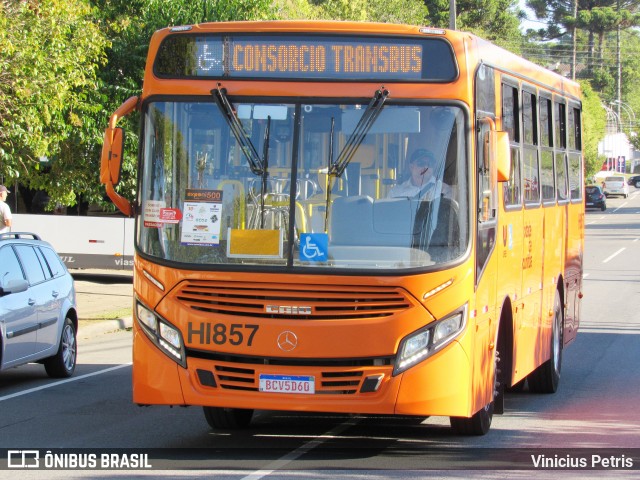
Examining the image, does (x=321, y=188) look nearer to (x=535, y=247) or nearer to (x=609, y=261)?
(x=535, y=247)

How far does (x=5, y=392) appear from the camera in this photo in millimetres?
Answer: 11938

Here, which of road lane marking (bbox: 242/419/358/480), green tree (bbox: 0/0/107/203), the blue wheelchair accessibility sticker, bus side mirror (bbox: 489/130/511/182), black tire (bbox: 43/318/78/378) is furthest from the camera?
green tree (bbox: 0/0/107/203)

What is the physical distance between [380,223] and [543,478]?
1.97 meters

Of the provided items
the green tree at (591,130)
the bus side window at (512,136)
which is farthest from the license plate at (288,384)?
the green tree at (591,130)

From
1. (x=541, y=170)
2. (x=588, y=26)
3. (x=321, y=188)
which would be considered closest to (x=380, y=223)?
(x=321, y=188)

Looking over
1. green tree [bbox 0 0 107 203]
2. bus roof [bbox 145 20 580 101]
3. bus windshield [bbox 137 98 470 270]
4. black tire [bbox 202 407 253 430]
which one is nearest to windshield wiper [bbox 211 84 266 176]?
bus windshield [bbox 137 98 470 270]

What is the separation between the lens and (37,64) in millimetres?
16875

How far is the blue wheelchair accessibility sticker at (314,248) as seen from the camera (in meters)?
7.85

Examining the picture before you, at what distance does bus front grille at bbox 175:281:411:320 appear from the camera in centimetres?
774

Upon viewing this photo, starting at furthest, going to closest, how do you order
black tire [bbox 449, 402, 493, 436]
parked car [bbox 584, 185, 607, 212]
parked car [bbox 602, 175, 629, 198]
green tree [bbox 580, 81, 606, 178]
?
parked car [bbox 602, 175, 629, 198]
green tree [bbox 580, 81, 606, 178]
parked car [bbox 584, 185, 607, 212]
black tire [bbox 449, 402, 493, 436]

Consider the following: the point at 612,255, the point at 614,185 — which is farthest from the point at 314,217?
the point at 614,185

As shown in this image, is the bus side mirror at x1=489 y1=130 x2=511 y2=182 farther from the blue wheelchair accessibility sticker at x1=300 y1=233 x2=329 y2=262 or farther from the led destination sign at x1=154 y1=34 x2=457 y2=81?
the blue wheelchair accessibility sticker at x1=300 y1=233 x2=329 y2=262

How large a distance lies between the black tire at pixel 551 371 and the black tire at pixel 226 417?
3.62 m

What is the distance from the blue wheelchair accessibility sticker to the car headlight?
1.01 meters
